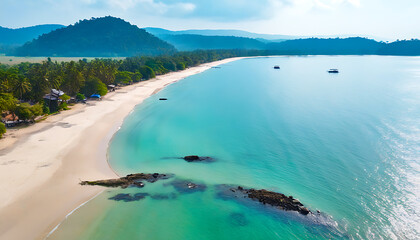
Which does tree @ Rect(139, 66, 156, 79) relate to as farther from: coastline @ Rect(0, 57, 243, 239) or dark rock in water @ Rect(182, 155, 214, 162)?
dark rock in water @ Rect(182, 155, 214, 162)

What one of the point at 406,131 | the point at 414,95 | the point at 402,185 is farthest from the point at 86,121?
the point at 414,95

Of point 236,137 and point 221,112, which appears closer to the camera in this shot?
point 236,137

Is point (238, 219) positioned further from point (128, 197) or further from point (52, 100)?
point (52, 100)

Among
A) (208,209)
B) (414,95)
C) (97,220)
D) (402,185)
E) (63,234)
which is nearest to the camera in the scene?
(63,234)

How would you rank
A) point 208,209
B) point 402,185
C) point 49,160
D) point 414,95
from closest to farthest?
point 208,209, point 402,185, point 49,160, point 414,95

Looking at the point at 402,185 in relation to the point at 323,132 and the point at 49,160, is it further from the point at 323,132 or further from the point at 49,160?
the point at 49,160

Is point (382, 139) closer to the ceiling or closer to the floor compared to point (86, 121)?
closer to the floor

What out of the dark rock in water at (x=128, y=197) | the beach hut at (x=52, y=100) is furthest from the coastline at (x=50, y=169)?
the beach hut at (x=52, y=100)

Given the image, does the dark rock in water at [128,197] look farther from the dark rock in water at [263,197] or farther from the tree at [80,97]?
the tree at [80,97]
